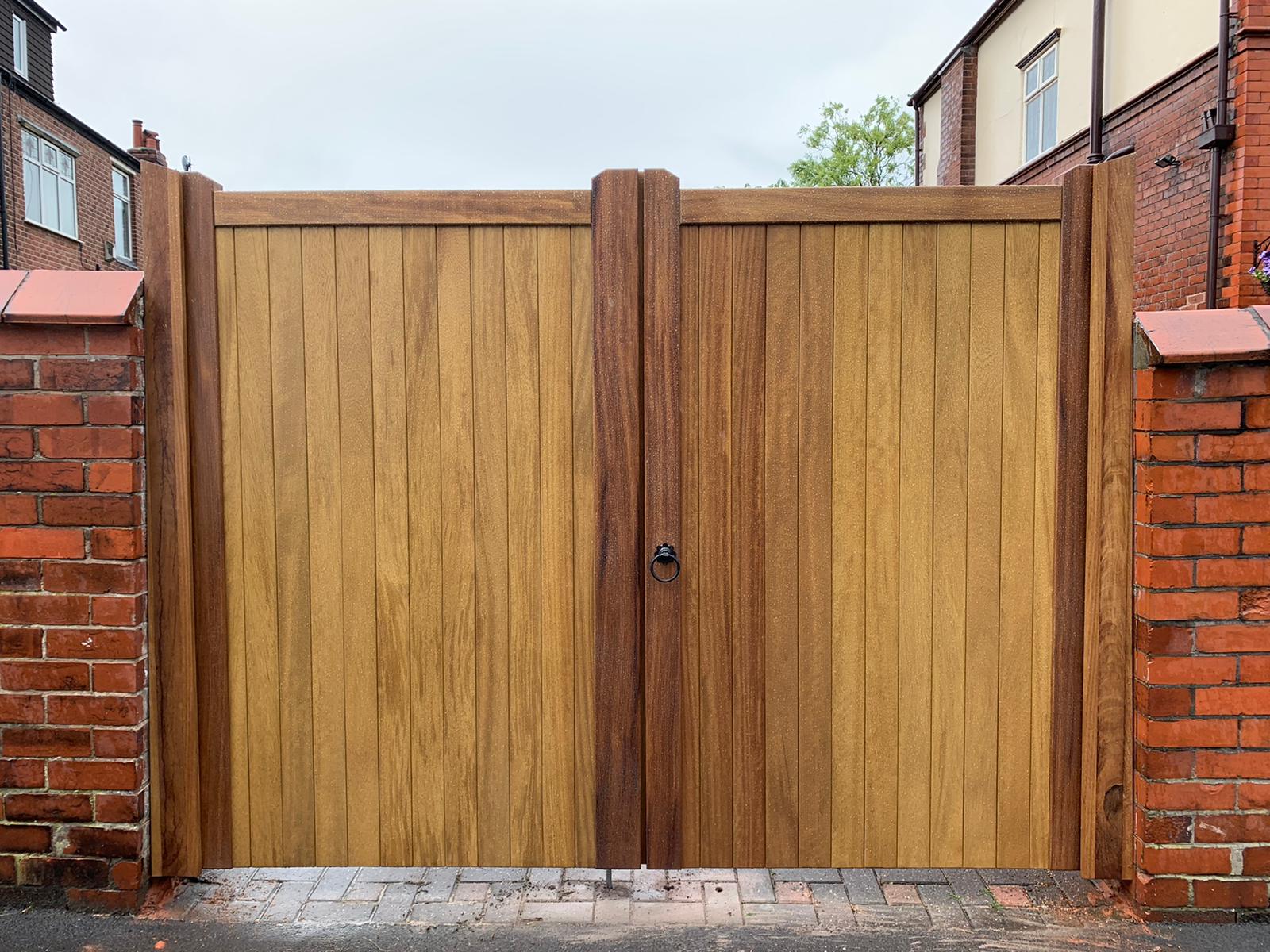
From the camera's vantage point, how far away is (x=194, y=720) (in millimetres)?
2730

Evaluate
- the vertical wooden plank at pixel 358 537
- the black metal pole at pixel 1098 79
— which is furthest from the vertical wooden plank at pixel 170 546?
the black metal pole at pixel 1098 79

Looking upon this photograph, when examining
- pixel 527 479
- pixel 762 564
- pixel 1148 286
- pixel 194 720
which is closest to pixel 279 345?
pixel 527 479

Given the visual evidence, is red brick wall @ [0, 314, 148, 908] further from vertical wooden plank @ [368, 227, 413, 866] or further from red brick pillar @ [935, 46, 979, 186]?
red brick pillar @ [935, 46, 979, 186]

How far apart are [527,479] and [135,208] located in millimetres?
20914

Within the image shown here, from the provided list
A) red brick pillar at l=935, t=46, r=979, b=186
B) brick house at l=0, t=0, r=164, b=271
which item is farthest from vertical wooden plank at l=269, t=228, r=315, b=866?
red brick pillar at l=935, t=46, r=979, b=186

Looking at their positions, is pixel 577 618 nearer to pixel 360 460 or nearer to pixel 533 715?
pixel 533 715

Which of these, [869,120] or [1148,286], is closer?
[1148,286]

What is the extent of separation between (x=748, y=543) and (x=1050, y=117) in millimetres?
11195

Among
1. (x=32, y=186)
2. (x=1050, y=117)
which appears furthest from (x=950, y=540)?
(x=32, y=186)

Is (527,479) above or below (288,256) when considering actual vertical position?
below

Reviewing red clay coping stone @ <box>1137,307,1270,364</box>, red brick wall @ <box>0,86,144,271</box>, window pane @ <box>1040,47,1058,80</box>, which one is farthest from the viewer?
red brick wall @ <box>0,86,144,271</box>

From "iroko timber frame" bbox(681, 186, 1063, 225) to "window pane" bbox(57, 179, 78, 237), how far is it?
1773 centimetres

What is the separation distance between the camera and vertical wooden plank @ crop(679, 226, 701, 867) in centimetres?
267

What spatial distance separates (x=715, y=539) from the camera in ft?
8.91
